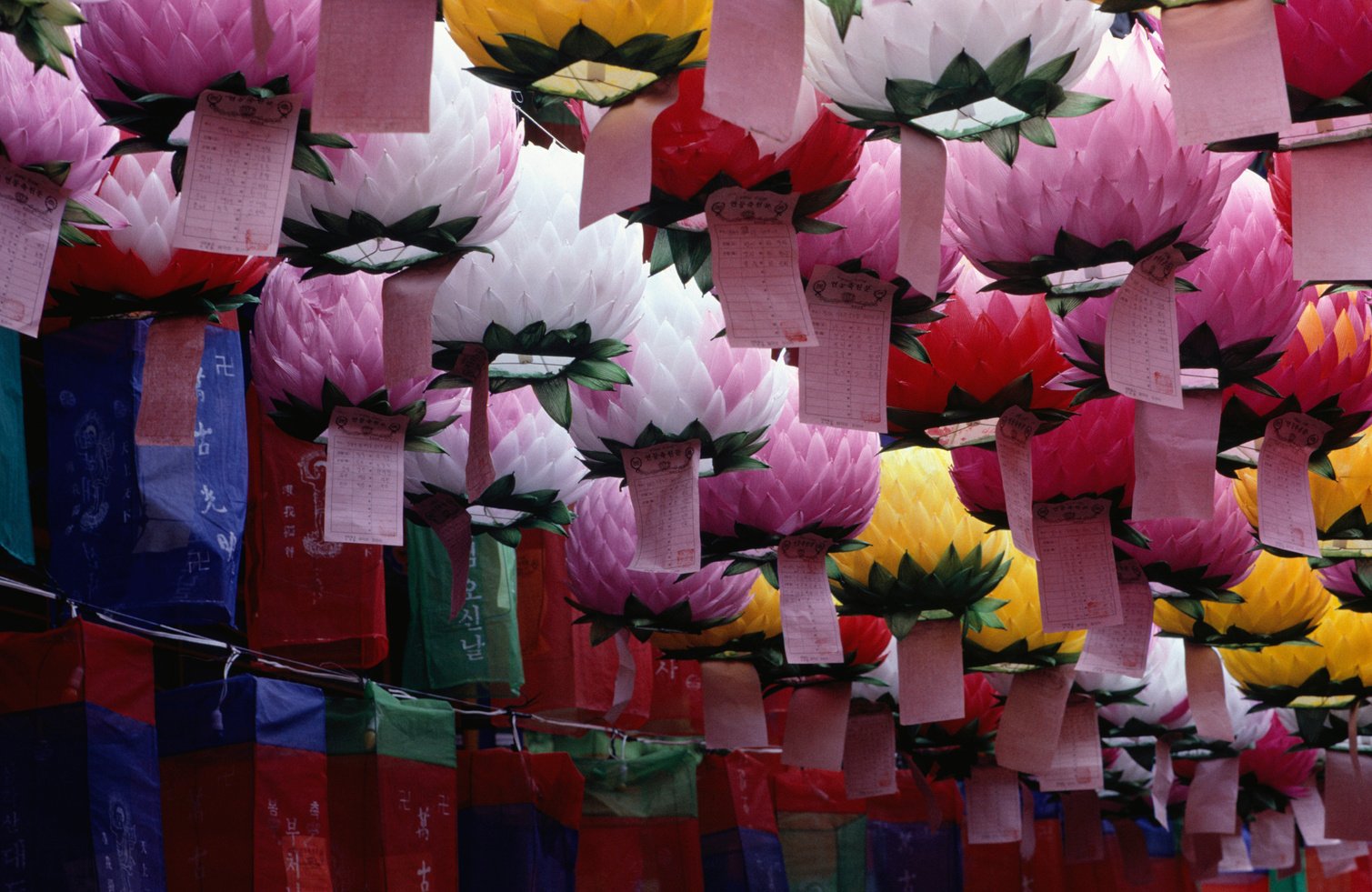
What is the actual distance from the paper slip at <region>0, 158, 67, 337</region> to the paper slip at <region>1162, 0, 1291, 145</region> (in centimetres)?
109

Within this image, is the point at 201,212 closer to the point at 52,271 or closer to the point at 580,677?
the point at 52,271

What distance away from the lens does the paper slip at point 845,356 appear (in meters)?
1.86

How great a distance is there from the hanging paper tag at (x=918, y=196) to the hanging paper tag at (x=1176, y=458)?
60cm

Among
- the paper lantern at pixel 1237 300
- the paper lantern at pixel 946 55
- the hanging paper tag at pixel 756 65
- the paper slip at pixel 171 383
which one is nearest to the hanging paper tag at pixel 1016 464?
the paper lantern at pixel 1237 300

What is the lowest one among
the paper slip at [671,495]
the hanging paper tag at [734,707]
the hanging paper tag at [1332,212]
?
the hanging paper tag at [734,707]

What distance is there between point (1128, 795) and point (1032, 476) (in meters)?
2.81

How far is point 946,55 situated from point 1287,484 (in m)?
1.02

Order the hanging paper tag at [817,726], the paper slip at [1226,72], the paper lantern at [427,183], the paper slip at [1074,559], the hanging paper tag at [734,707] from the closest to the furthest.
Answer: the paper slip at [1226,72], the paper lantern at [427,183], the paper slip at [1074,559], the hanging paper tag at [734,707], the hanging paper tag at [817,726]

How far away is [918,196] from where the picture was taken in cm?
161

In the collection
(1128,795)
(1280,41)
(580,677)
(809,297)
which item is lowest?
(1128,795)

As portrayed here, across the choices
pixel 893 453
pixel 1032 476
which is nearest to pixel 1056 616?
pixel 1032 476

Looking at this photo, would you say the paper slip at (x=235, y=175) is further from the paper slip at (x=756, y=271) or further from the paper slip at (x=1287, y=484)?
the paper slip at (x=1287, y=484)

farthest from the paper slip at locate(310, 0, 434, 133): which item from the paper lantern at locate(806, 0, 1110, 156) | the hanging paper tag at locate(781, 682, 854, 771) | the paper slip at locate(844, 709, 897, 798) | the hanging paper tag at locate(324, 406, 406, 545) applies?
the paper slip at locate(844, 709, 897, 798)

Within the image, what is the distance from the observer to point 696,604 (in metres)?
2.79
